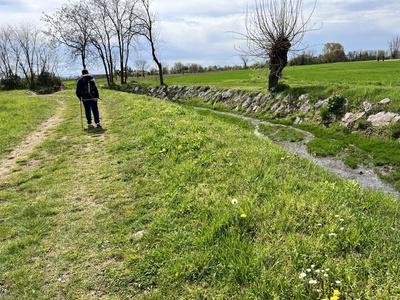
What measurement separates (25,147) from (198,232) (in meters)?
8.36

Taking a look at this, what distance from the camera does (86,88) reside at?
11820 mm

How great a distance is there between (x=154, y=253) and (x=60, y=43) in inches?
2053

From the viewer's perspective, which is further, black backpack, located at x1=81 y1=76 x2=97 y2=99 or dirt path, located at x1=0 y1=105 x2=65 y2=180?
black backpack, located at x1=81 y1=76 x2=97 y2=99

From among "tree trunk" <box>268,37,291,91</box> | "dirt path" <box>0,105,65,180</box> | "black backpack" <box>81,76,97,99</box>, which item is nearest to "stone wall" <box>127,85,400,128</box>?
"tree trunk" <box>268,37,291,91</box>

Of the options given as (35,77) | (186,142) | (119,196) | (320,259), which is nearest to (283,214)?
(320,259)

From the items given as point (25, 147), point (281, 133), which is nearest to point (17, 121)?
point (25, 147)

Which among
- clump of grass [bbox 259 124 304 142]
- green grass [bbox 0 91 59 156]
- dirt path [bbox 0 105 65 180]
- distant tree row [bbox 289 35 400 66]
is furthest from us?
distant tree row [bbox 289 35 400 66]

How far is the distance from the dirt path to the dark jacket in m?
2.12

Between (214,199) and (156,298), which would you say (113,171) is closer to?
(214,199)

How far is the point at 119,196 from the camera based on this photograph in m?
5.50

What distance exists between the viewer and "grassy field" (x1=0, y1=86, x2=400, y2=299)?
10.1 ft

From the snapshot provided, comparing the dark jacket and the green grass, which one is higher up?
the dark jacket

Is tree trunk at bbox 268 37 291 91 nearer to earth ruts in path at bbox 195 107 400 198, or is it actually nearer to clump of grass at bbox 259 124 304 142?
clump of grass at bbox 259 124 304 142

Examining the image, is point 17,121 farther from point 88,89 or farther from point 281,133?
point 281,133
